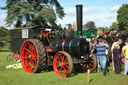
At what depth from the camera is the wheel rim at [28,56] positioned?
7.98m

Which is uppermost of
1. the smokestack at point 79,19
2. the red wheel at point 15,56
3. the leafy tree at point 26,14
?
the leafy tree at point 26,14

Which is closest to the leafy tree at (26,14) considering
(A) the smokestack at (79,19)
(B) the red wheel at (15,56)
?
(B) the red wheel at (15,56)

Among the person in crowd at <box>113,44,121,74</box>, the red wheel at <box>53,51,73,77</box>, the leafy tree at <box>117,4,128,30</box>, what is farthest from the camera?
the leafy tree at <box>117,4,128,30</box>

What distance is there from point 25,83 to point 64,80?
50.9 inches

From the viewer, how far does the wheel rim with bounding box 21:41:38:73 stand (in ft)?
26.2

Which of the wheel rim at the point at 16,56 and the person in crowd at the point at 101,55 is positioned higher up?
the person in crowd at the point at 101,55

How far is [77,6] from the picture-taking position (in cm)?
724

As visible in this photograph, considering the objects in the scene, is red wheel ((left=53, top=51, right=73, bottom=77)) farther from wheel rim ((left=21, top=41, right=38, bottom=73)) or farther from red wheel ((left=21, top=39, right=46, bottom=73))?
wheel rim ((left=21, top=41, right=38, bottom=73))

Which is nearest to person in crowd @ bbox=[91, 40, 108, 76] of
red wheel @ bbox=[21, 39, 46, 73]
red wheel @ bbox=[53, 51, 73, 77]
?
red wheel @ bbox=[53, 51, 73, 77]

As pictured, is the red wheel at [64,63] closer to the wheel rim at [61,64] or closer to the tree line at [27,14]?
the wheel rim at [61,64]

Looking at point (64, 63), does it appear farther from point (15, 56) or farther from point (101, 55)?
Result: point (15, 56)

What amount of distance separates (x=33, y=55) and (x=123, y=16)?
4076cm

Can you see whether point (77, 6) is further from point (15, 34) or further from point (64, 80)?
point (15, 34)

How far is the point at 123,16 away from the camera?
1764 inches
